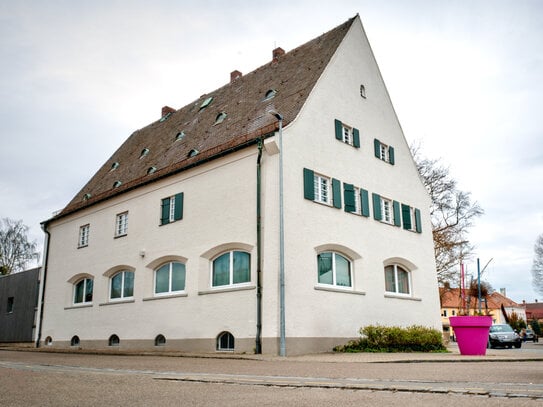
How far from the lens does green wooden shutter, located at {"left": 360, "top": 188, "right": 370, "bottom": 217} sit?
19.2 meters

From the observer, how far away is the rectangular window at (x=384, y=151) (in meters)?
21.3

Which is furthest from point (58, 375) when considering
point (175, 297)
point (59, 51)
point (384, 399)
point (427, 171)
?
point (427, 171)

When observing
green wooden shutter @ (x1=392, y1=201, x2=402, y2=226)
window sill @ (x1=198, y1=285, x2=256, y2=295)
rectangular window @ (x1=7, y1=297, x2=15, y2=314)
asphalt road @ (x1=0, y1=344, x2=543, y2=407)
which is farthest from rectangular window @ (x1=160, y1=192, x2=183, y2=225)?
rectangular window @ (x1=7, y1=297, x2=15, y2=314)

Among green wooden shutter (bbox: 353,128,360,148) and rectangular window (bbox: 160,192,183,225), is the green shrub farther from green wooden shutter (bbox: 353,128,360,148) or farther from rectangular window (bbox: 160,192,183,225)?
rectangular window (bbox: 160,192,183,225)

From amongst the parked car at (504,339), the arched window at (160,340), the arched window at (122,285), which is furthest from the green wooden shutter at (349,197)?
the parked car at (504,339)

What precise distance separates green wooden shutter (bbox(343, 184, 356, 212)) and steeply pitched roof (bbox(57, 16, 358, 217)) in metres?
3.47

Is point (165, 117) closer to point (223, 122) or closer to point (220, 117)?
point (220, 117)

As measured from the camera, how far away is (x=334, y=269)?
1742cm

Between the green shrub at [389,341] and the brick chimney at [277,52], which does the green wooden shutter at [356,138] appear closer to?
the brick chimney at [277,52]

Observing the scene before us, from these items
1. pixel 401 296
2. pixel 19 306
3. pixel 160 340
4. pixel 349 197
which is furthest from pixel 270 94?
pixel 19 306

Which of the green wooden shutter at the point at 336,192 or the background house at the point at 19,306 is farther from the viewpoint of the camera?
the background house at the point at 19,306

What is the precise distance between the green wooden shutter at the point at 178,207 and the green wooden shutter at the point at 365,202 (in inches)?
261

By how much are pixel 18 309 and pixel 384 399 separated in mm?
32864

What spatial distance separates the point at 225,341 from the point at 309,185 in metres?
5.62
